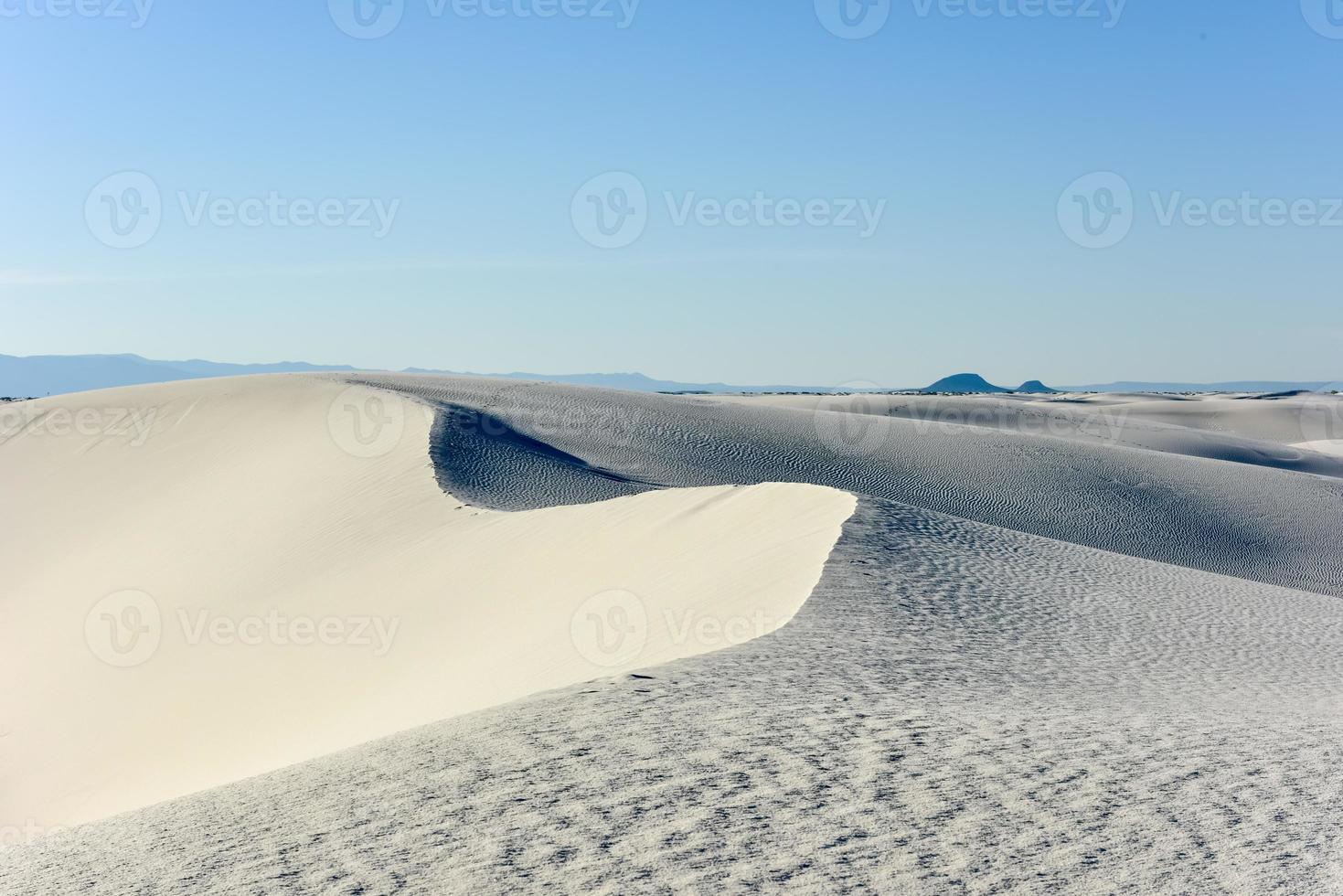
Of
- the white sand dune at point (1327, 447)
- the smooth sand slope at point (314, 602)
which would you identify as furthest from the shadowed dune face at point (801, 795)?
the white sand dune at point (1327, 447)

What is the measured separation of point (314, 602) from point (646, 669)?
9130 millimetres

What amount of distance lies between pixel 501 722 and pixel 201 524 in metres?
15.7

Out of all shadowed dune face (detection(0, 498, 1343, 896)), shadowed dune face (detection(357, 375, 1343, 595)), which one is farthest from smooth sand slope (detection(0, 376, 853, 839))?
shadowed dune face (detection(357, 375, 1343, 595))

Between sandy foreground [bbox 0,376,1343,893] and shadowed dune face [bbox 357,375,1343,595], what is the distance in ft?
0.54

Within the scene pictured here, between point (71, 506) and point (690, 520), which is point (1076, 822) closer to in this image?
point (690, 520)

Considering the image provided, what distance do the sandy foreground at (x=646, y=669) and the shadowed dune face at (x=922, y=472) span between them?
165mm

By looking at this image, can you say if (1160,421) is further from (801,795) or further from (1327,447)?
(801,795)

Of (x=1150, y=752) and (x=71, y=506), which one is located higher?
(x=71, y=506)

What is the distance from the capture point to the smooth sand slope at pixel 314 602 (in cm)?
1050

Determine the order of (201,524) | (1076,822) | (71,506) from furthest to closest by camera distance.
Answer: (71,506), (201,524), (1076,822)

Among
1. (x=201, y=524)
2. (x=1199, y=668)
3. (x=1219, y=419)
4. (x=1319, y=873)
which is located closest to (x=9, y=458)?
(x=201, y=524)

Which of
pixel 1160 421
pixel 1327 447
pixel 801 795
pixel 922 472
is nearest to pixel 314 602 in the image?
pixel 801 795

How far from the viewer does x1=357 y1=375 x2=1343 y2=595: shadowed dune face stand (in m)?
22.5

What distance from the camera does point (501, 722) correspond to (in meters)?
6.50
